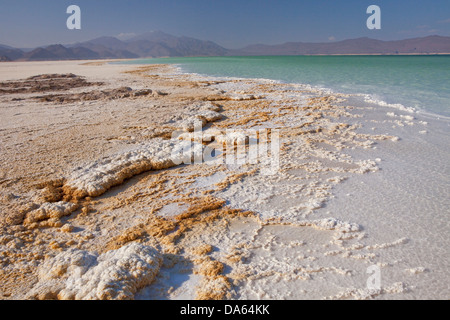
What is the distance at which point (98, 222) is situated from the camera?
2.76 meters

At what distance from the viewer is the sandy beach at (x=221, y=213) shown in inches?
77.3

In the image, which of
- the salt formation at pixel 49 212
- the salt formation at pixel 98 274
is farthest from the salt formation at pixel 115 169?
Answer: the salt formation at pixel 98 274

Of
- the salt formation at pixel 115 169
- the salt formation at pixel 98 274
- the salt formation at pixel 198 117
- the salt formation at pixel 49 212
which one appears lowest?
the salt formation at pixel 98 274

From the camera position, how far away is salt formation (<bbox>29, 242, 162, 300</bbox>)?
183 cm

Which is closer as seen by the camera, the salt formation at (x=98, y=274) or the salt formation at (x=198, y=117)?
the salt formation at (x=98, y=274)

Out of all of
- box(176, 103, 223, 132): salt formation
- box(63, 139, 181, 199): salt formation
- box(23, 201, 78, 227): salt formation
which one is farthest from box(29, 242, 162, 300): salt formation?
box(176, 103, 223, 132): salt formation

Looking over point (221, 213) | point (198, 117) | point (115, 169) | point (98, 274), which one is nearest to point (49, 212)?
point (115, 169)

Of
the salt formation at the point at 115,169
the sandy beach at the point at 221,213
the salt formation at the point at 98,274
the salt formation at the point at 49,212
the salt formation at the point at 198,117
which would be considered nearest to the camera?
the salt formation at the point at 98,274

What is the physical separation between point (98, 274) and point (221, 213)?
4.06 feet

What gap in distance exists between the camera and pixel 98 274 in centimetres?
193

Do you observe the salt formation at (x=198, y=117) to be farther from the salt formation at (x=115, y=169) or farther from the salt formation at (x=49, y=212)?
the salt formation at (x=49, y=212)

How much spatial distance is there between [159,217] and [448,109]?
291 inches
